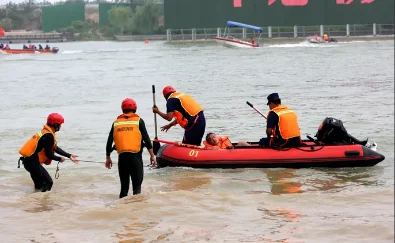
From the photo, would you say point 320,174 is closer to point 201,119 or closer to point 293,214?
point 201,119

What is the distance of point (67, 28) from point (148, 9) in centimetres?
2115

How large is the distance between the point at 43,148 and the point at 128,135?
1480 millimetres

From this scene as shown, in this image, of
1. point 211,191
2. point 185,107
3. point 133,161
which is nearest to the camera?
point 133,161

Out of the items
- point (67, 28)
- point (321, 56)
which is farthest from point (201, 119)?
point (67, 28)

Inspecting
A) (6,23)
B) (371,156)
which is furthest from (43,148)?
(6,23)

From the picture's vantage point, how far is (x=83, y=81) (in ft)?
134

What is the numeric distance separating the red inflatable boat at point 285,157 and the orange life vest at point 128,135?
336 centimetres

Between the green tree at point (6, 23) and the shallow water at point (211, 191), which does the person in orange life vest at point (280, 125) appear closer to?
the shallow water at point (211, 191)

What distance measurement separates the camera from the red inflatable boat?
515 inches

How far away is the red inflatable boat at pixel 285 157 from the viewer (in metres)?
13.1

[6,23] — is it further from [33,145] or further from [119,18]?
[33,145]

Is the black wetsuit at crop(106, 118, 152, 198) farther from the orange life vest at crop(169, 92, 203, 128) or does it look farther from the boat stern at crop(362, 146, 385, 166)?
the boat stern at crop(362, 146, 385, 166)

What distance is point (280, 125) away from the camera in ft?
42.0

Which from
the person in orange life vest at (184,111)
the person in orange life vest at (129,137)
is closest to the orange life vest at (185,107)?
the person in orange life vest at (184,111)
